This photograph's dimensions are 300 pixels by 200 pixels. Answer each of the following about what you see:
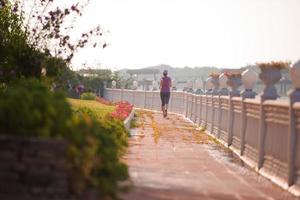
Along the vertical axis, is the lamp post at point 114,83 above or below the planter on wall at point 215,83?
below

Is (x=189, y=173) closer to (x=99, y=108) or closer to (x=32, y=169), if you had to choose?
(x=32, y=169)

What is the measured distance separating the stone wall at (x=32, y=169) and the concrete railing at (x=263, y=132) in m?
4.99

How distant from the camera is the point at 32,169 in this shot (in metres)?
5.35

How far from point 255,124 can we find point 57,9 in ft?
17.6

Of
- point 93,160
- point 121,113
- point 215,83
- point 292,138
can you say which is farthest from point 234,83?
point 93,160

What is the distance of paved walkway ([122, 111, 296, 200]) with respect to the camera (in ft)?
30.2

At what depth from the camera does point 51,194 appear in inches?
212

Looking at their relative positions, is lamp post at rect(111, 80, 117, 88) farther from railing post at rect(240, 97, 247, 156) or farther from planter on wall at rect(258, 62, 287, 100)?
planter on wall at rect(258, 62, 287, 100)

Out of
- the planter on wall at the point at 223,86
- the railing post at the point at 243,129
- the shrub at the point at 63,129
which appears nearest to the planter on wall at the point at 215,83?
the planter on wall at the point at 223,86

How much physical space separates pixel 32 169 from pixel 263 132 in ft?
24.7

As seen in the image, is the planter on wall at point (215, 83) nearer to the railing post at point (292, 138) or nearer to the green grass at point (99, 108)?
the green grass at point (99, 108)

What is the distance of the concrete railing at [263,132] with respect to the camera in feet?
32.7

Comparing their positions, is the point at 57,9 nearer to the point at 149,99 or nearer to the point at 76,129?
the point at 76,129

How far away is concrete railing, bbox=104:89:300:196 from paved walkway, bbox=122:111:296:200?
256 mm
